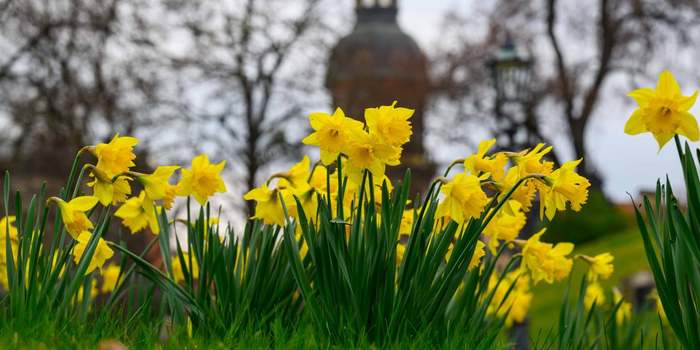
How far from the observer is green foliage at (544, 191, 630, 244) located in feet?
77.3

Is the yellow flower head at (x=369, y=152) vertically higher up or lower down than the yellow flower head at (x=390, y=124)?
lower down

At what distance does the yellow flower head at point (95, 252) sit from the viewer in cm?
329

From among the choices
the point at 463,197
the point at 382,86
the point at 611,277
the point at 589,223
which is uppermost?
the point at 382,86

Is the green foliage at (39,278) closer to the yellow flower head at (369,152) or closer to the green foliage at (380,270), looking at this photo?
the green foliage at (380,270)

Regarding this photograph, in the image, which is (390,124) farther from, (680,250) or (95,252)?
(95,252)

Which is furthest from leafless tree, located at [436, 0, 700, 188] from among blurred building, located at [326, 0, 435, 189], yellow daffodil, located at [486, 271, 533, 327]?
yellow daffodil, located at [486, 271, 533, 327]

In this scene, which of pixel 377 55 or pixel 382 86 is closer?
pixel 382 86

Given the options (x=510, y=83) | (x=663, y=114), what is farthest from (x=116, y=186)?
(x=510, y=83)

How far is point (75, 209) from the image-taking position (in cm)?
308

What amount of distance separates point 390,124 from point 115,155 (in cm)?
98

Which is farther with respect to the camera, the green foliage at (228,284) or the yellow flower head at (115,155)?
the green foliage at (228,284)

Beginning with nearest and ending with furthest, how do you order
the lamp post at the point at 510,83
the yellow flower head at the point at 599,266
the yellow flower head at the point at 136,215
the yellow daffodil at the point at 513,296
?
the yellow flower head at the point at 136,215 → the yellow flower head at the point at 599,266 → the yellow daffodil at the point at 513,296 → the lamp post at the point at 510,83

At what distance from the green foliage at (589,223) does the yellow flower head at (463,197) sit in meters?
20.4

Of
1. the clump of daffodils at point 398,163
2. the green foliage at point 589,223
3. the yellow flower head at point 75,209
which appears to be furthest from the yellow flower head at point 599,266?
the green foliage at point 589,223
